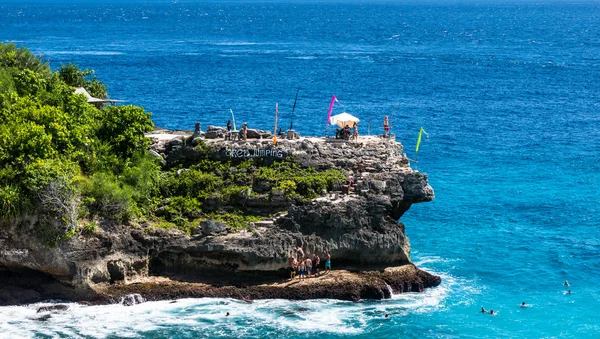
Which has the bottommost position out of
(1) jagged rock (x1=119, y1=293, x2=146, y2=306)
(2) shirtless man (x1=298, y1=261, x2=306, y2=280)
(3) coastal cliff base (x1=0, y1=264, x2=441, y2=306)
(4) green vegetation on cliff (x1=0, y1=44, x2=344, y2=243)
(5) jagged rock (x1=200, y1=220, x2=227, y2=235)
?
(1) jagged rock (x1=119, y1=293, x2=146, y2=306)

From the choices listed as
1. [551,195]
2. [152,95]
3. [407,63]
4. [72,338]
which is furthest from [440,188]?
[407,63]

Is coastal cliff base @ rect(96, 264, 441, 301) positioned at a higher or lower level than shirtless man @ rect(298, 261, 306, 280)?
lower

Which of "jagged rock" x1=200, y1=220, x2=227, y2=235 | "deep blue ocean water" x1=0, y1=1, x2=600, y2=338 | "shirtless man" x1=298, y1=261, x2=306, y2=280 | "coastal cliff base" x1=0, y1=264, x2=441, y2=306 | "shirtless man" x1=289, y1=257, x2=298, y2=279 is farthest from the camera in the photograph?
"shirtless man" x1=289, y1=257, x2=298, y2=279

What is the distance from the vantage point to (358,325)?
54.2 m

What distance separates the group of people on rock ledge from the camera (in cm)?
5847

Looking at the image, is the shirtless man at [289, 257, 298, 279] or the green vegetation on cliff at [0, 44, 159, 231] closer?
the green vegetation on cliff at [0, 44, 159, 231]

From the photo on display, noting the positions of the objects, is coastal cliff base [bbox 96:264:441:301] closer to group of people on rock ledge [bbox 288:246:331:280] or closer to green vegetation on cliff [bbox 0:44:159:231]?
group of people on rock ledge [bbox 288:246:331:280]

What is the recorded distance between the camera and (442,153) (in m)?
94.1

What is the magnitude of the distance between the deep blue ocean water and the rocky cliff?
6.25ft

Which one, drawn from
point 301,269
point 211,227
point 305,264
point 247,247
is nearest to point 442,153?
point 305,264

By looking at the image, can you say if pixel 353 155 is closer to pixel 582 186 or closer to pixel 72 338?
pixel 72 338

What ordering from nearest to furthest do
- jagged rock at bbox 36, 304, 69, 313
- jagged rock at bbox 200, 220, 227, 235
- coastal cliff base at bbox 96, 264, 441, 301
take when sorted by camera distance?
1. jagged rock at bbox 36, 304, 69, 313
2. coastal cliff base at bbox 96, 264, 441, 301
3. jagged rock at bbox 200, 220, 227, 235

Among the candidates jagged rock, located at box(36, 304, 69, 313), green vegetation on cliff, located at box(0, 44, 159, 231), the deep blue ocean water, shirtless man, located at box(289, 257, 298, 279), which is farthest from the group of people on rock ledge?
jagged rock, located at box(36, 304, 69, 313)

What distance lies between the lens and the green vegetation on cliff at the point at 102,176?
55.6 metres
